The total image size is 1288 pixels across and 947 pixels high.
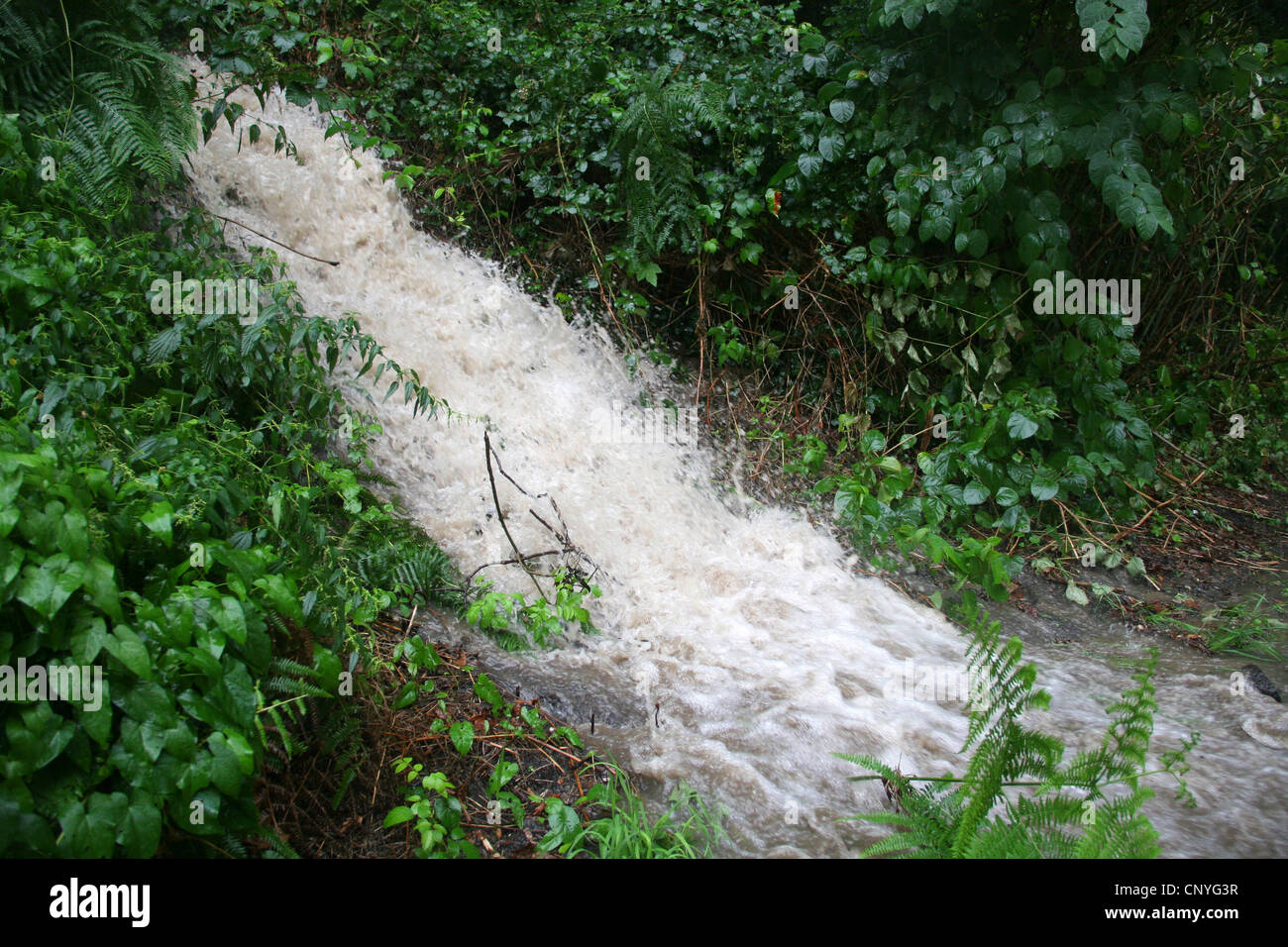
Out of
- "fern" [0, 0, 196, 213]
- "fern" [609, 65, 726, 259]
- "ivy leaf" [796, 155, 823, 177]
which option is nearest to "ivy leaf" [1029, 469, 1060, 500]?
"ivy leaf" [796, 155, 823, 177]

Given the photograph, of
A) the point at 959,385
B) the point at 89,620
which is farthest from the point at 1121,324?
the point at 89,620

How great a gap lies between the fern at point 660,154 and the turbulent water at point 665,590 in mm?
772

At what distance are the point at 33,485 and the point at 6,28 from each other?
9.12 feet

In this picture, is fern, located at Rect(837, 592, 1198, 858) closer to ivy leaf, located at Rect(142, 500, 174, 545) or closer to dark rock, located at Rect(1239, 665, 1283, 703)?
dark rock, located at Rect(1239, 665, 1283, 703)

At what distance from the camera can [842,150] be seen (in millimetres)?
4691

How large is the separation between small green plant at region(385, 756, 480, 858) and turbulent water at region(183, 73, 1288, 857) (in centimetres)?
68

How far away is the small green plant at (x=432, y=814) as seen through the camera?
2.11 m

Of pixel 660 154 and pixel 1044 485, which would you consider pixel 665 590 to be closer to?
pixel 1044 485

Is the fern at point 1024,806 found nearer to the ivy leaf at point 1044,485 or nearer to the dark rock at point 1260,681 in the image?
the dark rock at point 1260,681

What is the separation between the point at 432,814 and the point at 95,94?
338cm

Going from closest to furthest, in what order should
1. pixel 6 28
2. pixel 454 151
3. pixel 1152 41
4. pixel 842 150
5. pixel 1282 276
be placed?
pixel 6 28, pixel 1152 41, pixel 842 150, pixel 454 151, pixel 1282 276

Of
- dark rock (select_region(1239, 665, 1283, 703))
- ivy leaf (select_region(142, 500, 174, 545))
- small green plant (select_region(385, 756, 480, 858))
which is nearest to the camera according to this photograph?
ivy leaf (select_region(142, 500, 174, 545))

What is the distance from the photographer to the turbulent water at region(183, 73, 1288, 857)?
2754 millimetres
